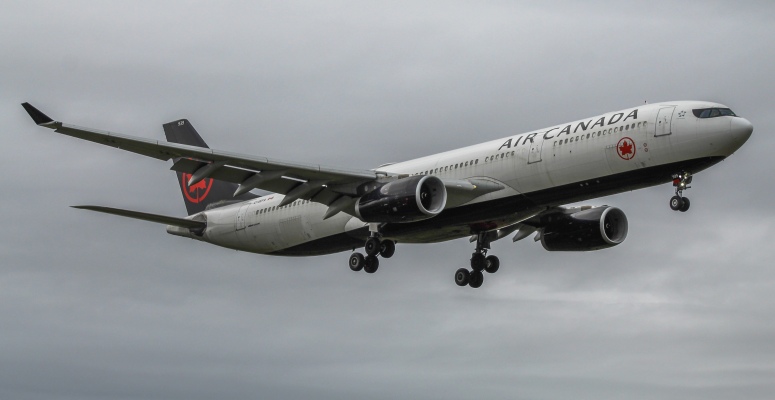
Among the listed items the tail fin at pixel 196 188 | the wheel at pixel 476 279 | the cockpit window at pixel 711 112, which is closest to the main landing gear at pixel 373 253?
the wheel at pixel 476 279

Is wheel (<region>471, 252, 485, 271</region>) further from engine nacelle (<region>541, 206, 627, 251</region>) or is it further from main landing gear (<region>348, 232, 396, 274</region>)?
main landing gear (<region>348, 232, 396, 274</region>)

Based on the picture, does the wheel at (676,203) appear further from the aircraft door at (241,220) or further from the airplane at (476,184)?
the aircraft door at (241,220)

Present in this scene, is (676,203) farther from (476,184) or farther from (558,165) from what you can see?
(476,184)

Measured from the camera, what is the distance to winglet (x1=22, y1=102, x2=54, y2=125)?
143 ft

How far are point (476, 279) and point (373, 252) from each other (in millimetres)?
5767

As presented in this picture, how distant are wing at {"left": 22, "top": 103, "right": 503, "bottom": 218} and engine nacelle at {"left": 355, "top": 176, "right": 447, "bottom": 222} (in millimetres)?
698

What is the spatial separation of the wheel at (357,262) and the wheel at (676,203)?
13547mm

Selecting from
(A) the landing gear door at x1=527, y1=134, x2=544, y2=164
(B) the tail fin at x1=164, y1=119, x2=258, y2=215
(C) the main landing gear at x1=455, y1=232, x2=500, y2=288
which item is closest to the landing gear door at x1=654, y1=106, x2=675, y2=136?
(A) the landing gear door at x1=527, y1=134, x2=544, y2=164

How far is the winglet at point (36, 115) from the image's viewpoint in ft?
143

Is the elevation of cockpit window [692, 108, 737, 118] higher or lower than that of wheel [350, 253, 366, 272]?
higher

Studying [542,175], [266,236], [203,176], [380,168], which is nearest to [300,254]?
[266,236]

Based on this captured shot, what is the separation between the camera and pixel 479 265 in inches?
2243

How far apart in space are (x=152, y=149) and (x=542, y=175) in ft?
48.1

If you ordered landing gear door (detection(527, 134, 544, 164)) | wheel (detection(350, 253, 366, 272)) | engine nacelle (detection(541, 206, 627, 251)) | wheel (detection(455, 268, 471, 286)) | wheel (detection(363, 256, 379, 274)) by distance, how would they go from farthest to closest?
wheel (detection(455, 268, 471, 286)) < engine nacelle (detection(541, 206, 627, 251)) < wheel (detection(350, 253, 366, 272)) < wheel (detection(363, 256, 379, 274)) < landing gear door (detection(527, 134, 544, 164))
